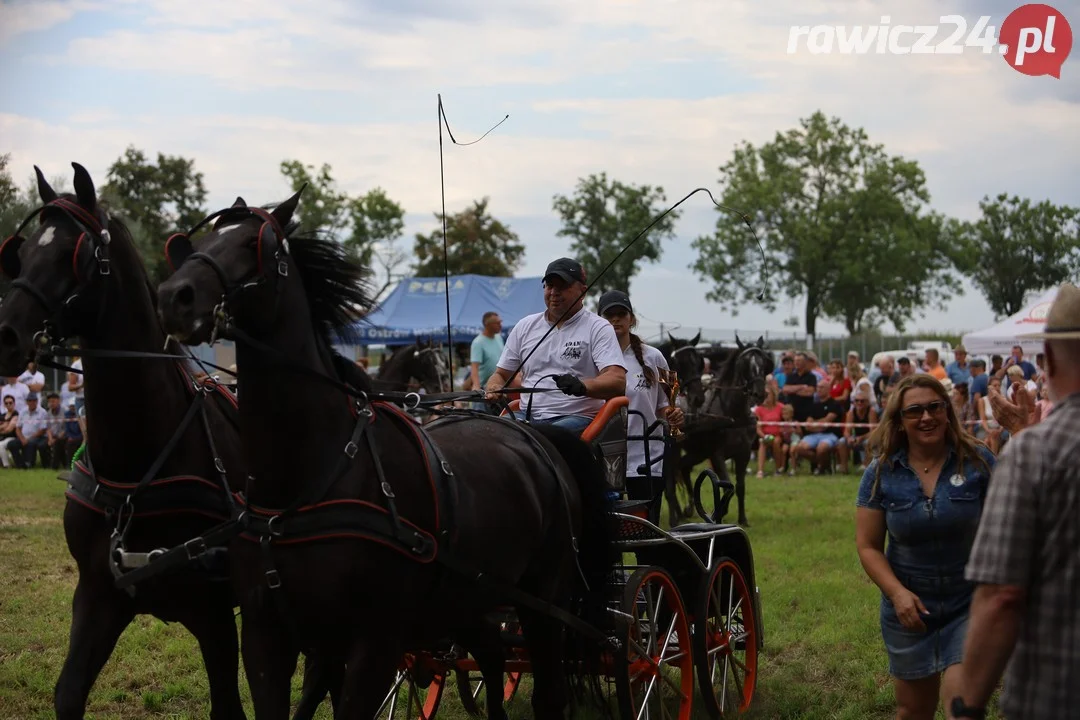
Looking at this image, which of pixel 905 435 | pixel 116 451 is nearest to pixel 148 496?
pixel 116 451

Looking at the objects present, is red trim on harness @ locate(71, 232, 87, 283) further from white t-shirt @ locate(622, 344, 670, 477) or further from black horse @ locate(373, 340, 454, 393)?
black horse @ locate(373, 340, 454, 393)

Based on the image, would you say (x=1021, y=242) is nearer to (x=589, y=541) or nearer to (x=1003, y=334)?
(x=1003, y=334)

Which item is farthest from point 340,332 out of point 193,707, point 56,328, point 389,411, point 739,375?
point 739,375

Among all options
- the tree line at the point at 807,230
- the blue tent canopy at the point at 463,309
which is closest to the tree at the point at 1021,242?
the tree line at the point at 807,230

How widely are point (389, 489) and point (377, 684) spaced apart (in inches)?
24.9

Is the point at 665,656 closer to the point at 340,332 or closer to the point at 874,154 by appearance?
the point at 340,332

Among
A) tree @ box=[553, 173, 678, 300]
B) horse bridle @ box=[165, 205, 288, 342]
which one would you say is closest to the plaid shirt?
horse bridle @ box=[165, 205, 288, 342]

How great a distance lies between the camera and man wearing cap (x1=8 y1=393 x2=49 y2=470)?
21266 millimetres

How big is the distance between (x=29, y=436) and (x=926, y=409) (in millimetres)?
19952

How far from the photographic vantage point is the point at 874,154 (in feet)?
188

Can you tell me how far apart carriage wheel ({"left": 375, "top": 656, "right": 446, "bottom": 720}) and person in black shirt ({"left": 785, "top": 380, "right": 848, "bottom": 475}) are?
43.5 ft

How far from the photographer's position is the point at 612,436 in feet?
19.3

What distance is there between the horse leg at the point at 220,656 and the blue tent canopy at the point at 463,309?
2068 cm

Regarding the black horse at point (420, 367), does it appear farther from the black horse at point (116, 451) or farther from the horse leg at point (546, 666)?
the black horse at point (116, 451)
